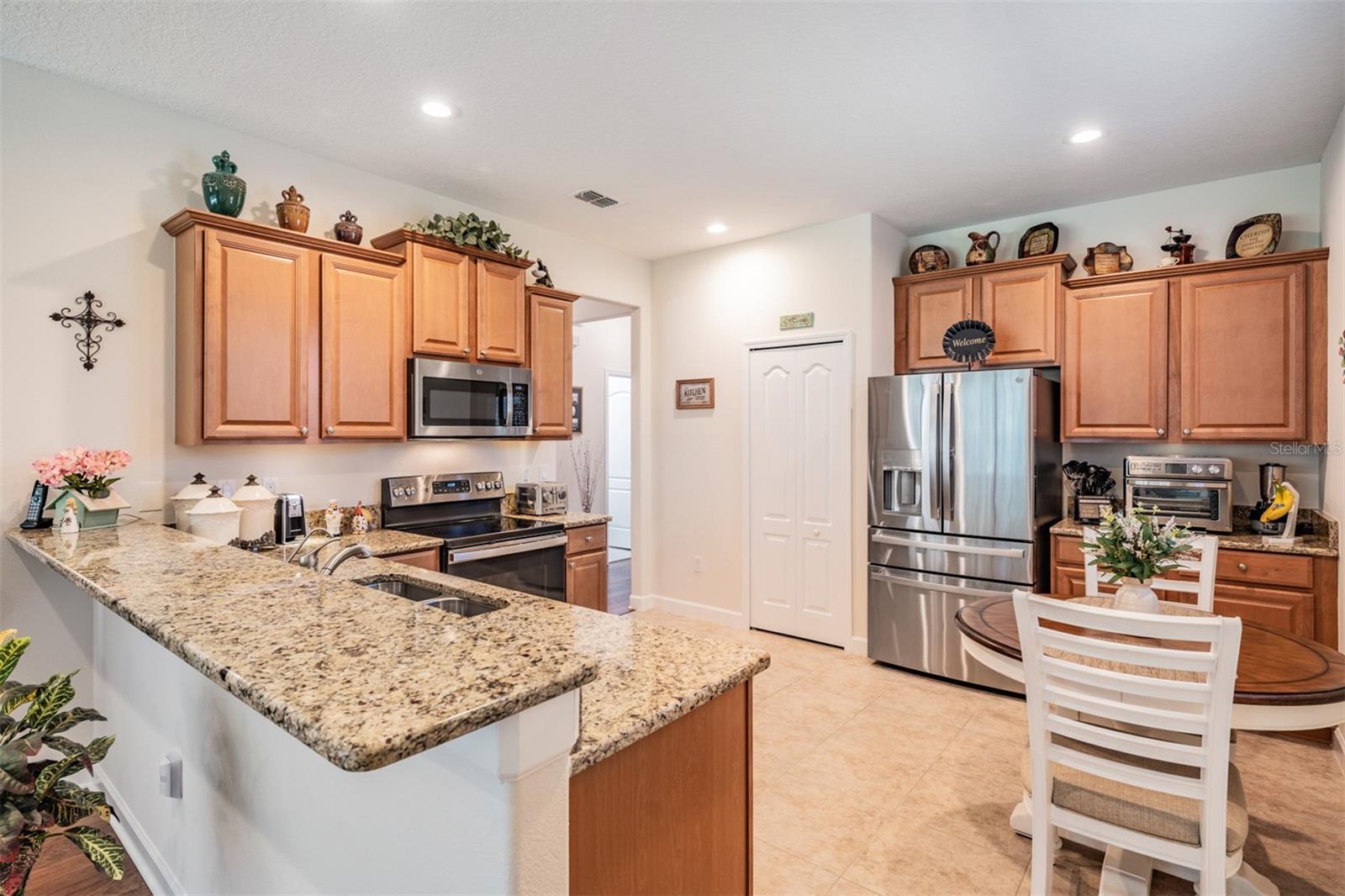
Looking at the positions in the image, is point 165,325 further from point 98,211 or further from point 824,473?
point 824,473

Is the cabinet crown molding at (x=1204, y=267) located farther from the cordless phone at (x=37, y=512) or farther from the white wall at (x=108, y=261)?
the cordless phone at (x=37, y=512)

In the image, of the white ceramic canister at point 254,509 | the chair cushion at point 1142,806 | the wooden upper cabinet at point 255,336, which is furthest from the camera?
the white ceramic canister at point 254,509

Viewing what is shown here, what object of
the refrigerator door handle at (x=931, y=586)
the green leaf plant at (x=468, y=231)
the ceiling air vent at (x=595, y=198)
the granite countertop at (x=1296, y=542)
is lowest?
the refrigerator door handle at (x=931, y=586)

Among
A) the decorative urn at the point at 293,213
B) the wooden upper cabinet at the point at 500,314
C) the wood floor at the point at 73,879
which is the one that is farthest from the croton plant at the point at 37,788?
the wooden upper cabinet at the point at 500,314

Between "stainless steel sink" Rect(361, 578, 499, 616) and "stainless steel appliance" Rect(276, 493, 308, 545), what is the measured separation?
135cm

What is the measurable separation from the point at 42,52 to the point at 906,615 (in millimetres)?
4633

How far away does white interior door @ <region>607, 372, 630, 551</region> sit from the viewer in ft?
25.6

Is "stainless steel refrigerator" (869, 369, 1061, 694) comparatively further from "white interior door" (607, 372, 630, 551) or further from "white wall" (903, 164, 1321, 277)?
"white interior door" (607, 372, 630, 551)

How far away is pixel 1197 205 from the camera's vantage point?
3.70 meters

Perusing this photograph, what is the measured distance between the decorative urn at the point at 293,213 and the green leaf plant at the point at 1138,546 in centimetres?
346

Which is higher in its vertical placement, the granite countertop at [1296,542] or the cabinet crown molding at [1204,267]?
the cabinet crown molding at [1204,267]

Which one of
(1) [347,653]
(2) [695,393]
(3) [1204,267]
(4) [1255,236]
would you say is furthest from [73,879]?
(4) [1255,236]

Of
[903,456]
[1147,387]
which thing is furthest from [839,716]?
[1147,387]

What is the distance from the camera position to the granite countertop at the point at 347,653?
0.72 metres
